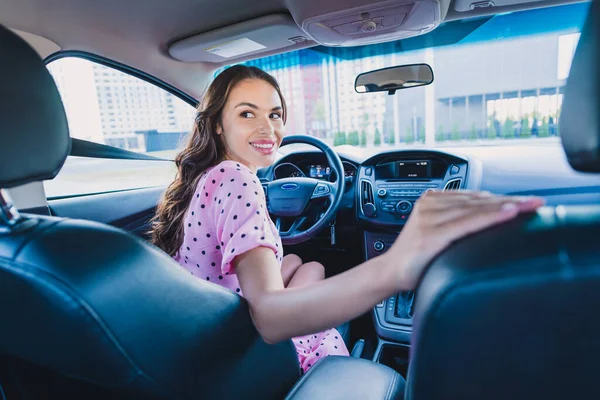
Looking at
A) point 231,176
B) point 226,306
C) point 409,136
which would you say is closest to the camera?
point 226,306

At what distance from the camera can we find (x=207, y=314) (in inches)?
34.5

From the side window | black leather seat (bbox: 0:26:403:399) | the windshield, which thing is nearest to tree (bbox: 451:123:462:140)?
the windshield

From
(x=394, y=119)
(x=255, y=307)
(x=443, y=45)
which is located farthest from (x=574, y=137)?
(x=394, y=119)

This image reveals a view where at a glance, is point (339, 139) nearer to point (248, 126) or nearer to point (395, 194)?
point (395, 194)

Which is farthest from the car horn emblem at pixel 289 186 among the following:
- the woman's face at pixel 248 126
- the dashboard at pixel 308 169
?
the woman's face at pixel 248 126

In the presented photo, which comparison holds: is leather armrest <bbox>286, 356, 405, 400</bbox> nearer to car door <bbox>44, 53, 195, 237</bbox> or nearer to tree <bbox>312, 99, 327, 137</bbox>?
car door <bbox>44, 53, 195, 237</bbox>

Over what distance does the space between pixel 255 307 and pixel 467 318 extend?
0.55 m

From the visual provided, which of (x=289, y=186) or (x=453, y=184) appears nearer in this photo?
(x=453, y=184)

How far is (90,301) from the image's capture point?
718 millimetres

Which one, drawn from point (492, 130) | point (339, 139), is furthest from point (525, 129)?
point (339, 139)

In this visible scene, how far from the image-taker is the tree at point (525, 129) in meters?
2.97

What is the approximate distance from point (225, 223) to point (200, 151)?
606 millimetres

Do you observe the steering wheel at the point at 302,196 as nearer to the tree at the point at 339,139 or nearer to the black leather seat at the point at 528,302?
the tree at the point at 339,139

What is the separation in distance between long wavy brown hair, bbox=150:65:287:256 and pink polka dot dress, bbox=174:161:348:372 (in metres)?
0.23
